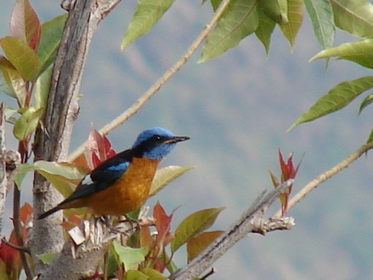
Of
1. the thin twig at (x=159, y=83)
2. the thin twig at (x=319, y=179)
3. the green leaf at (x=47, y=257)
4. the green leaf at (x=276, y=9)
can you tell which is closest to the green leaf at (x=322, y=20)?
the green leaf at (x=276, y=9)

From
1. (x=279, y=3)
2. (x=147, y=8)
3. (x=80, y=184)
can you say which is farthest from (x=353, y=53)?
(x=80, y=184)

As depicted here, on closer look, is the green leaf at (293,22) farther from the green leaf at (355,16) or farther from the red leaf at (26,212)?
the red leaf at (26,212)

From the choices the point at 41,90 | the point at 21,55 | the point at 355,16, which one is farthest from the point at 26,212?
the point at 355,16

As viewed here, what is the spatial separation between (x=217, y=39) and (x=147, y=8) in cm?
29

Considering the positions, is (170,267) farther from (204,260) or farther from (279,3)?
(279,3)

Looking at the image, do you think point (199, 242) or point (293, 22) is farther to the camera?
point (293, 22)

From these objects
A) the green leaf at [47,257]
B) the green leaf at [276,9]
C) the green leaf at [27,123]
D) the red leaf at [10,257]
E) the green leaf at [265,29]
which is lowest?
the red leaf at [10,257]

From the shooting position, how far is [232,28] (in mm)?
3457

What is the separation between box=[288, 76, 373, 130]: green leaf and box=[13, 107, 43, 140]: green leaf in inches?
36.7

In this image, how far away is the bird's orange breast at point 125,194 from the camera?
328 centimetres

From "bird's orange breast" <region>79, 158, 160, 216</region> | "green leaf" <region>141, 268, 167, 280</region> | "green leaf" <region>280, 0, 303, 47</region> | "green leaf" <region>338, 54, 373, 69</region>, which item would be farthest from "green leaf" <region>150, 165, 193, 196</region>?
"green leaf" <region>280, 0, 303, 47</region>

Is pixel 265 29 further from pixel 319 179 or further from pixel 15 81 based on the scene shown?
pixel 15 81

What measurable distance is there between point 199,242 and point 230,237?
334 millimetres

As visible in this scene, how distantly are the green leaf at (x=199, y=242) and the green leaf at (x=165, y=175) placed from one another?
8.9 inches
